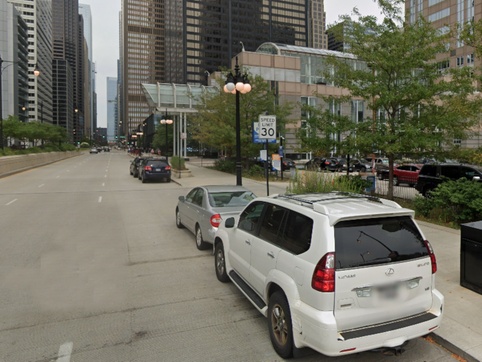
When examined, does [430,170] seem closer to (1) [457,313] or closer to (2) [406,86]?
(2) [406,86]

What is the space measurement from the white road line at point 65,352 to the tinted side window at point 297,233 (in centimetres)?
247

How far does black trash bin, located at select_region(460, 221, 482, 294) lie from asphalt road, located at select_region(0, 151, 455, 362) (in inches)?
70.2

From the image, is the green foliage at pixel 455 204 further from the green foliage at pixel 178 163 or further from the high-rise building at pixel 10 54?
the high-rise building at pixel 10 54

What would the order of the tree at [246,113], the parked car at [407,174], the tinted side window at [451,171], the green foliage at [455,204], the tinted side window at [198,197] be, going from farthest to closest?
the tree at [246,113], the parked car at [407,174], the tinted side window at [451,171], the green foliage at [455,204], the tinted side window at [198,197]

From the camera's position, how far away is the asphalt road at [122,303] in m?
3.80

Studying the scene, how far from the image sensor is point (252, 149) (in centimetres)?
2700

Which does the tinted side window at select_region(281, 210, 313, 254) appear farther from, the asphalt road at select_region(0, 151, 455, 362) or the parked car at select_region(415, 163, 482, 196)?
the parked car at select_region(415, 163, 482, 196)

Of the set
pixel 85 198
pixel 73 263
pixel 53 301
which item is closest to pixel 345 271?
pixel 53 301

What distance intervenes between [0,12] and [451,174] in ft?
472

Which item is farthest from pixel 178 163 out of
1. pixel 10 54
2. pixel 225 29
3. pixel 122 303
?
pixel 225 29

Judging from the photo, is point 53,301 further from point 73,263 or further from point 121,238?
point 121,238

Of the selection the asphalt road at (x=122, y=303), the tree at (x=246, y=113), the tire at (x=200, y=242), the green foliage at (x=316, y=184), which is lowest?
the asphalt road at (x=122, y=303)

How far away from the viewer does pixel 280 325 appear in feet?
12.1

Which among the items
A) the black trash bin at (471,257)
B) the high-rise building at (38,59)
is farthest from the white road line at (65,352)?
the high-rise building at (38,59)
